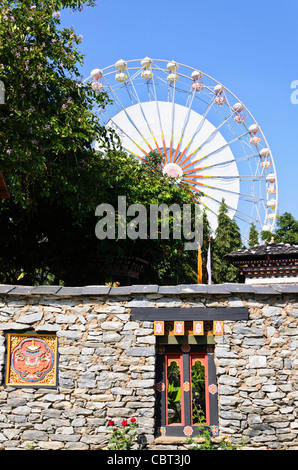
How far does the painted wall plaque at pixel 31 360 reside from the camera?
267 inches

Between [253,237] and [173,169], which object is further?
[253,237]

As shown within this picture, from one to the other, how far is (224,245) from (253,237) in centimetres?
409

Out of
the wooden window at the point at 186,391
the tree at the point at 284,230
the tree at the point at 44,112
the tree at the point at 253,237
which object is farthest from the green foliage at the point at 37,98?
the tree at the point at 253,237

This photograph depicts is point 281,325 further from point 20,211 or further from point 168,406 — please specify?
point 20,211

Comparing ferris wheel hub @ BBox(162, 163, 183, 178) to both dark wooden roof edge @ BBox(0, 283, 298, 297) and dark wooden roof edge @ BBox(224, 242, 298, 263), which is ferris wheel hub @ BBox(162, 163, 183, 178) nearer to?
dark wooden roof edge @ BBox(224, 242, 298, 263)

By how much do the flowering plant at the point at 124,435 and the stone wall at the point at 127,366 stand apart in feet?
0.42

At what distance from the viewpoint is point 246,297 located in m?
6.79

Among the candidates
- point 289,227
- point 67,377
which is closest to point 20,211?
point 67,377

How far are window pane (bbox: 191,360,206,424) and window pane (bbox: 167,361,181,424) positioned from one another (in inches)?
9.2

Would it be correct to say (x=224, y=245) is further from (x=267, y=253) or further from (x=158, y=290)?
(x=158, y=290)

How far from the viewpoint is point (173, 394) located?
6941mm

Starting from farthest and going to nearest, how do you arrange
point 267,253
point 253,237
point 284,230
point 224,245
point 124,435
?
point 253,237, point 224,245, point 284,230, point 267,253, point 124,435

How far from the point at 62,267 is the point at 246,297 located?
11094mm

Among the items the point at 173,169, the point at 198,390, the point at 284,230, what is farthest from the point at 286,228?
Answer: the point at 198,390
